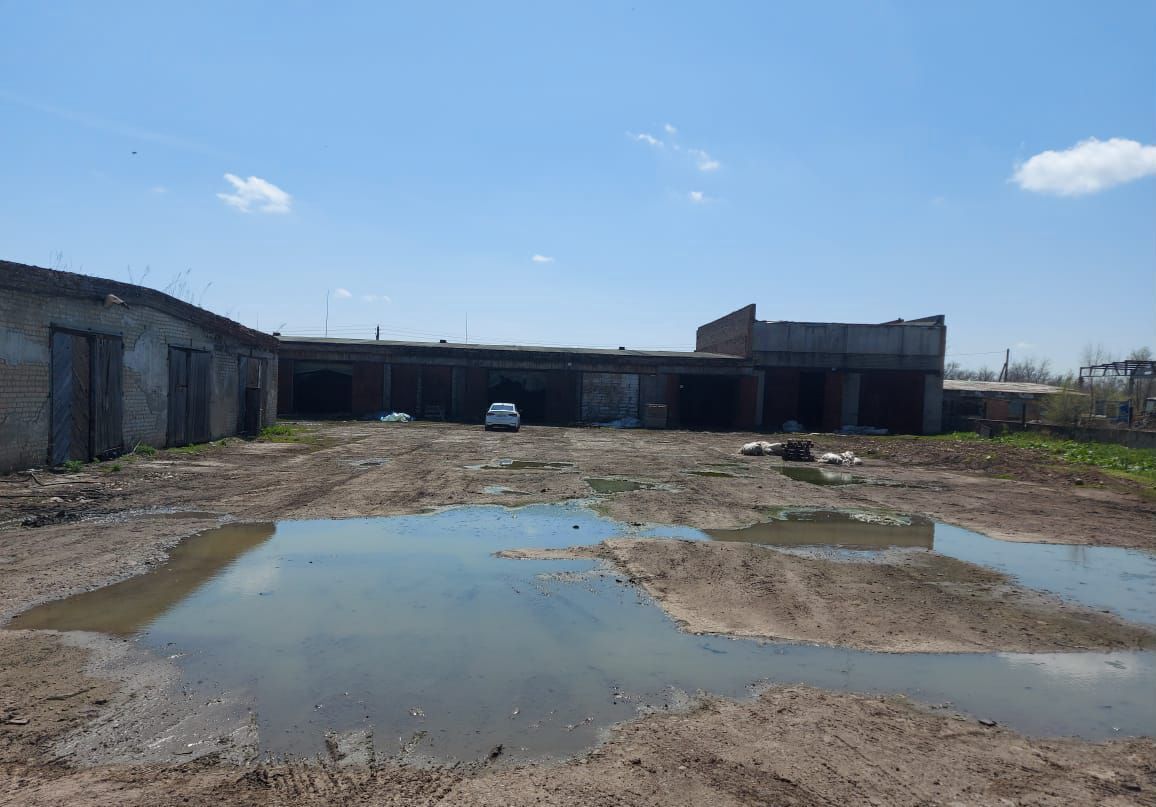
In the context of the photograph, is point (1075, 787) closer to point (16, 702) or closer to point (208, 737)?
point (208, 737)

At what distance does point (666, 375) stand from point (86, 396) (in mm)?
31289

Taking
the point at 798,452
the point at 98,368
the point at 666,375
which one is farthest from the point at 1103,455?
the point at 98,368

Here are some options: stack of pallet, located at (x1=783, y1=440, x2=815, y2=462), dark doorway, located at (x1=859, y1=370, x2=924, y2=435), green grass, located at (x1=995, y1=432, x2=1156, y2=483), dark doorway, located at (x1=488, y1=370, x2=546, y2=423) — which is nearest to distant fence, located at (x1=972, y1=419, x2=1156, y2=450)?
green grass, located at (x1=995, y1=432, x2=1156, y2=483)

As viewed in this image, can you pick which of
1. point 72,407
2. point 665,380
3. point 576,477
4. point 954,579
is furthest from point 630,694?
point 665,380

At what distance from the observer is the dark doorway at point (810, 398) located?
43.9 metres

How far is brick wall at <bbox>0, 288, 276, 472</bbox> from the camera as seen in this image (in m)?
14.0

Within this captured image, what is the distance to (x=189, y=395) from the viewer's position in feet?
71.1

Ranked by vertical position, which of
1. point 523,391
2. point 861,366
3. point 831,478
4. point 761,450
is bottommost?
point 831,478

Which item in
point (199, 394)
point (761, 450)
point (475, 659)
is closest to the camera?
point (475, 659)

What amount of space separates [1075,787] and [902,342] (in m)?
41.9

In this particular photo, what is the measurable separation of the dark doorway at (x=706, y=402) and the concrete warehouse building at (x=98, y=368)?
28.4 meters

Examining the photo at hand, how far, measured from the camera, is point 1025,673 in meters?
6.20

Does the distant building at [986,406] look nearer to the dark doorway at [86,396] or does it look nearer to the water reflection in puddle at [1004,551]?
the water reflection in puddle at [1004,551]

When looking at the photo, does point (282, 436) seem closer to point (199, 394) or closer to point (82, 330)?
point (199, 394)
